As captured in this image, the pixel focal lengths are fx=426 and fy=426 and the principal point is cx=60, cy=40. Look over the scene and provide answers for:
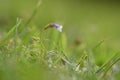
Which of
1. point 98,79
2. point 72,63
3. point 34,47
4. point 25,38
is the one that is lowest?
point 98,79

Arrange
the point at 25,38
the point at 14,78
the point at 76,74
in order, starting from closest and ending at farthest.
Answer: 1. the point at 14,78
2. the point at 76,74
3. the point at 25,38

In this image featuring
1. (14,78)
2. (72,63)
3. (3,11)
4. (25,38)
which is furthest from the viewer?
(3,11)

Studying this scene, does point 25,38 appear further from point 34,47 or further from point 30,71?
point 30,71

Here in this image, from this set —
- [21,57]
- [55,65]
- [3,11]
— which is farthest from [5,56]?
[3,11]

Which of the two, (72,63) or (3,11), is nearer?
(72,63)

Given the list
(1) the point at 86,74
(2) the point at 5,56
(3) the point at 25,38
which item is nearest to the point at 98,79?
(1) the point at 86,74

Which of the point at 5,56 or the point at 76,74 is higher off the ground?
the point at 5,56

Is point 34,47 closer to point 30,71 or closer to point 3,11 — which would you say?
point 30,71

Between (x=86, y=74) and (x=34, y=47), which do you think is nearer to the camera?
(x=86, y=74)

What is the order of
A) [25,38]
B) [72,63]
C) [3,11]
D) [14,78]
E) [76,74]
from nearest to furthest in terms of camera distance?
[14,78] → [76,74] → [72,63] → [25,38] → [3,11]
